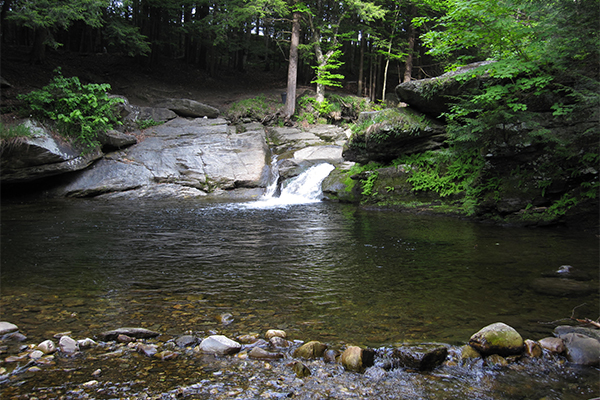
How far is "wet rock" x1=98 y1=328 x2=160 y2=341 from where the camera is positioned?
319 centimetres

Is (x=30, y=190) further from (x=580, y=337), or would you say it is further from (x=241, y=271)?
(x=580, y=337)

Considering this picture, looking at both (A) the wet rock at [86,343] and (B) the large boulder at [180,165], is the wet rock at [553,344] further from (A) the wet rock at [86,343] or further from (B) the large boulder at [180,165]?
(B) the large boulder at [180,165]

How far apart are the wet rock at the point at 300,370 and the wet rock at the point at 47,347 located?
1.94 m

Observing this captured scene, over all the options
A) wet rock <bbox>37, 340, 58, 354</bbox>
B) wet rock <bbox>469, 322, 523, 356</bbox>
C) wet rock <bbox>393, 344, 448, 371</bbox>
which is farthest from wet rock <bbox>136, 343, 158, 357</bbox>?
wet rock <bbox>469, 322, 523, 356</bbox>

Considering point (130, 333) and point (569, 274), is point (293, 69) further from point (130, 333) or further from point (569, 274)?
point (130, 333)

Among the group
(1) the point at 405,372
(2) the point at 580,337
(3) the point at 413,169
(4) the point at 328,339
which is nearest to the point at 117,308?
(4) the point at 328,339

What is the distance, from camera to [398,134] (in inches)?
467

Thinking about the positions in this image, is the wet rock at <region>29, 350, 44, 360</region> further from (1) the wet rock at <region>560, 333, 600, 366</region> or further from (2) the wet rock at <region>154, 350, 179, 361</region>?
(1) the wet rock at <region>560, 333, 600, 366</region>

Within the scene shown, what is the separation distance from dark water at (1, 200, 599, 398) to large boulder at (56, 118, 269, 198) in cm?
509

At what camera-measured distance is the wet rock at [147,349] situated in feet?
9.72

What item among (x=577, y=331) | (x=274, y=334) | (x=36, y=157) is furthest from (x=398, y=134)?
(x=36, y=157)

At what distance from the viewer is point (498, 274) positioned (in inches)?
204

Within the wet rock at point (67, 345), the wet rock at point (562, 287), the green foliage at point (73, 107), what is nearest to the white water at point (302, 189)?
the green foliage at point (73, 107)

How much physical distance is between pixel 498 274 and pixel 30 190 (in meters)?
15.5
